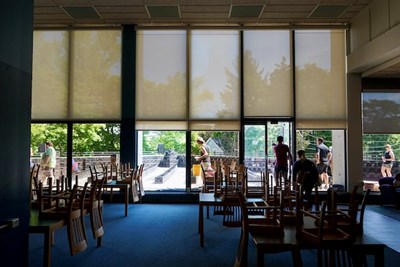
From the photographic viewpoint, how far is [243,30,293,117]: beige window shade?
332 inches

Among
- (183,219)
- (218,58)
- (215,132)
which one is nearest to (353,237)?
(183,219)

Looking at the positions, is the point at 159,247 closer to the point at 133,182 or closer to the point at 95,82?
the point at 133,182

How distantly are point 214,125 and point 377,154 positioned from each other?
4240 millimetres

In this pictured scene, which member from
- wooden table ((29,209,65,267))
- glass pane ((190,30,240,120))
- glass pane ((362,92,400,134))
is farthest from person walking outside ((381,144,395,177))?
wooden table ((29,209,65,267))

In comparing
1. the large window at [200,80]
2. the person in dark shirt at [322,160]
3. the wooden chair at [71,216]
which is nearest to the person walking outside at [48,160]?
the large window at [200,80]

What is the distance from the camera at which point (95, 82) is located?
8.45 m

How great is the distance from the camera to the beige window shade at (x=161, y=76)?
27.7 ft

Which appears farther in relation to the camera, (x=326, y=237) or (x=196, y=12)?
(x=196, y=12)

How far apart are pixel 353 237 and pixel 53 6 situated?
7.49 m

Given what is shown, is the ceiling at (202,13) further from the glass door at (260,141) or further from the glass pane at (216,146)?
the glass pane at (216,146)

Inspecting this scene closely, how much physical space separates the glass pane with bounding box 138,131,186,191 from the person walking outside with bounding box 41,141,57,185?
2.14m

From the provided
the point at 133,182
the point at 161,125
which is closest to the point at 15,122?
the point at 133,182

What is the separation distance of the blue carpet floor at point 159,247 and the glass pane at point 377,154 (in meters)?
4.30

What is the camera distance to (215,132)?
333 inches
